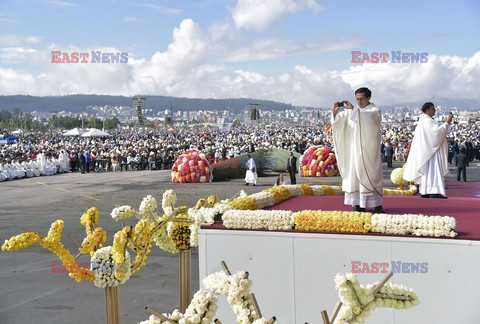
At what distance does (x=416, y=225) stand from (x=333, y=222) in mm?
859

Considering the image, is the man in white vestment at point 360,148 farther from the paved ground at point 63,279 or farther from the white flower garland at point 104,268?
the white flower garland at point 104,268

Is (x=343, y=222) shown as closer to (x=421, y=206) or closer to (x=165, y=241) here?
(x=165, y=241)

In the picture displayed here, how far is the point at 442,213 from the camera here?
750cm

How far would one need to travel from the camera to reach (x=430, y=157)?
9.85 m

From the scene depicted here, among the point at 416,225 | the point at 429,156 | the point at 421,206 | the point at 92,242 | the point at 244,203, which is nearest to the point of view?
the point at 92,242

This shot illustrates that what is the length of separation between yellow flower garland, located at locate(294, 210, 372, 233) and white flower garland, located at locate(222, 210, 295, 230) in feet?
0.36

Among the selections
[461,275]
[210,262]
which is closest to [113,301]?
[210,262]

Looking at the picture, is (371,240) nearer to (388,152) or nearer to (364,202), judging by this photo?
(364,202)

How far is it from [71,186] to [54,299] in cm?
1779

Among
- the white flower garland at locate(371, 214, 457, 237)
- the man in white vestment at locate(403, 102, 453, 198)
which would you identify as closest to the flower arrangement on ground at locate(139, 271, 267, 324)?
the white flower garland at locate(371, 214, 457, 237)

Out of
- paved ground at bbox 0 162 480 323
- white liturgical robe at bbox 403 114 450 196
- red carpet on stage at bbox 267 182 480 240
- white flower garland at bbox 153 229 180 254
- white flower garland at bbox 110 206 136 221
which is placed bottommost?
paved ground at bbox 0 162 480 323

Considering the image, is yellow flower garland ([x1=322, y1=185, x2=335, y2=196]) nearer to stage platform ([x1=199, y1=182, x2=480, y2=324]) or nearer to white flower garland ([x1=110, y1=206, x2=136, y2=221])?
stage platform ([x1=199, y1=182, x2=480, y2=324])

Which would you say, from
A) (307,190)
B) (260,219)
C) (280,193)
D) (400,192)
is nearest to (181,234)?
(260,219)

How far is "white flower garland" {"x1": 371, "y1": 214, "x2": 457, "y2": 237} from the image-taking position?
564 cm
